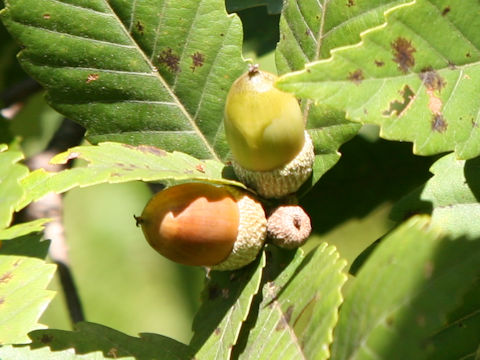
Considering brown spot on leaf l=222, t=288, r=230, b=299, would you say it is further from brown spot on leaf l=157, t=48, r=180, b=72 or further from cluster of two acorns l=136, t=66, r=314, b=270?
brown spot on leaf l=157, t=48, r=180, b=72

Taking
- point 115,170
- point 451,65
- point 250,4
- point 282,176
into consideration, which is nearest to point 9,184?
point 115,170

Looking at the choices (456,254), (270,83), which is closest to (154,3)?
(270,83)

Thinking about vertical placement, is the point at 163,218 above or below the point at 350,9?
below

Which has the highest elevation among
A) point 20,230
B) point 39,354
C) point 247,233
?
point 247,233

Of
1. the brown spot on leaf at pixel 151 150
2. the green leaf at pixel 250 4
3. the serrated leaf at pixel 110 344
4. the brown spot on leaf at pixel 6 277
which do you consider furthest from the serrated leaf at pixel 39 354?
the green leaf at pixel 250 4

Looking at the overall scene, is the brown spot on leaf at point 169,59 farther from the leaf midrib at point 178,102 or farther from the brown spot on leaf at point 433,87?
the brown spot on leaf at point 433,87

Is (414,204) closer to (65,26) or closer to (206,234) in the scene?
(206,234)

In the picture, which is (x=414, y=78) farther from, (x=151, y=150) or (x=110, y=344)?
(x=110, y=344)
